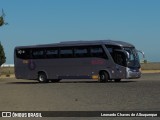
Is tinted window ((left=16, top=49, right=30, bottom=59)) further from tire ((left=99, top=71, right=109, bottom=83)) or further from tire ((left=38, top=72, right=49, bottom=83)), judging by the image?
tire ((left=99, top=71, right=109, bottom=83))

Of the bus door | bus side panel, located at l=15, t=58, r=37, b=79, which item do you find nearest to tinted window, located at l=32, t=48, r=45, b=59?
bus side panel, located at l=15, t=58, r=37, b=79

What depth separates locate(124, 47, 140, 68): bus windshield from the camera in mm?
39044

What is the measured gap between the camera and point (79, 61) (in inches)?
1592

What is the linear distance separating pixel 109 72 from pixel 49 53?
18.6 ft

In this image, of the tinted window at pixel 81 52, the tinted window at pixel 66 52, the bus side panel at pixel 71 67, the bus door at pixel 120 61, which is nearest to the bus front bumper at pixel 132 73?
the bus door at pixel 120 61

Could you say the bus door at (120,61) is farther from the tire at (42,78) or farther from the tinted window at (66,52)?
the tire at (42,78)

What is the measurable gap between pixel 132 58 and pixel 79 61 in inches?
162

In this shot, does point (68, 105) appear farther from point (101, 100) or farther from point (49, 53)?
point (49, 53)

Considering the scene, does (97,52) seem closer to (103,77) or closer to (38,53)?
(103,77)

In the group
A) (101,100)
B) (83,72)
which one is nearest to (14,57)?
(83,72)

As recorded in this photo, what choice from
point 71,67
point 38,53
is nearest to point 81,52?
point 71,67

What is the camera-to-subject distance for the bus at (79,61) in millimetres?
38875

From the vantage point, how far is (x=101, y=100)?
2167 cm

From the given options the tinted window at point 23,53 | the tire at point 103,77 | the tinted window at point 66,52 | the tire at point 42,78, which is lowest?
the tire at point 42,78
